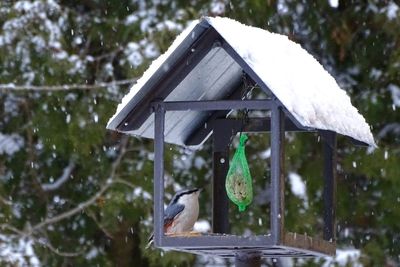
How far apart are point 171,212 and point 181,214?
40 mm

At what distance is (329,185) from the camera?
5164 millimetres

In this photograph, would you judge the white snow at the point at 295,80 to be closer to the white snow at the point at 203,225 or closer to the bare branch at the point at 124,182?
the white snow at the point at 203,225

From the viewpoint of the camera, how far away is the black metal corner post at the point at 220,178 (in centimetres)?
516

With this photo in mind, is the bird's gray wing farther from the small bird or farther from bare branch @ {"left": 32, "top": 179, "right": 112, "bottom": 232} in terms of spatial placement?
bare branch @ {"left": 32, "top": 179, "right": 112, "bottom": 232}

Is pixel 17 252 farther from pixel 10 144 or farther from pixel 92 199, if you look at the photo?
pixel 10 144

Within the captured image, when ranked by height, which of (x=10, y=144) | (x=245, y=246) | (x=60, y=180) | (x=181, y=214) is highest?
(x=10, y=144)

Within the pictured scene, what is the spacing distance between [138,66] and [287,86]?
14.4 feet

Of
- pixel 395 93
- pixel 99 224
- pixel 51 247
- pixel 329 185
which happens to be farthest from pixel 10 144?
pixel 329 185

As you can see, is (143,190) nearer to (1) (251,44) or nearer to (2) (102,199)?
(2) (102,199)

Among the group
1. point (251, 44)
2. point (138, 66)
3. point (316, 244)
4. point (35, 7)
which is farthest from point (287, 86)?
point (35, 7)

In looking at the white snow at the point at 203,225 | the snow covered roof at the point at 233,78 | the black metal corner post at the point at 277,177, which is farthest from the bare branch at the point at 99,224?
the black metal corner post at the point at 277,177

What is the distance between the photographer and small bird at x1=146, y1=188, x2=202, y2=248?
4688mm

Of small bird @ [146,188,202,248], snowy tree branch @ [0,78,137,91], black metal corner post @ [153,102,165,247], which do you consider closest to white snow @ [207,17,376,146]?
black metal corner post @ [153,102,165,247]

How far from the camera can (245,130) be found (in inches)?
206
